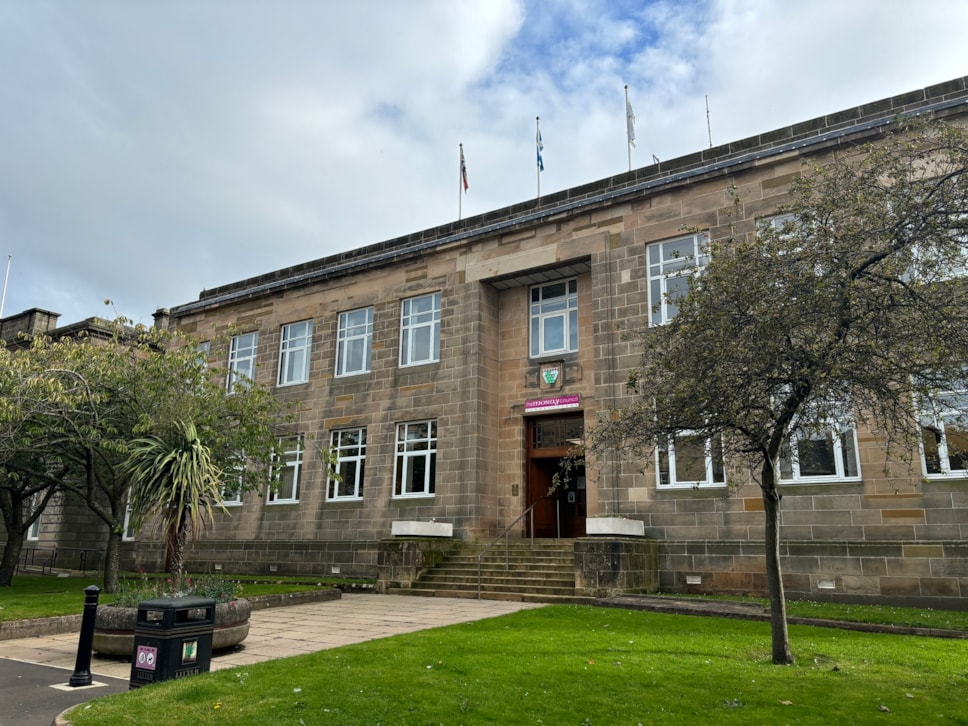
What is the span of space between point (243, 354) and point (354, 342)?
17.8 feet

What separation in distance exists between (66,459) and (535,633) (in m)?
14.4

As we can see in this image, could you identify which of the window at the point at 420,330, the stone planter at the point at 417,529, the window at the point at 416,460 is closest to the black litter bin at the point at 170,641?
the stone planter at the point at 417,529

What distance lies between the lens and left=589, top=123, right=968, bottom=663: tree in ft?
24.8

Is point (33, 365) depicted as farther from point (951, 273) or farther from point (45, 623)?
point (951, 273)

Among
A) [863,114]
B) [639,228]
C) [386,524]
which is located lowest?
[386,524]

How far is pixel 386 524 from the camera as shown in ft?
70.1

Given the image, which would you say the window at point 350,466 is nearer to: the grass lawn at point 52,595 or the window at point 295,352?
the grass lawn at point 52,595

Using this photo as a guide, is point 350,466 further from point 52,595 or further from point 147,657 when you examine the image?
point 147,657

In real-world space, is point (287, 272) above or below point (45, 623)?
above

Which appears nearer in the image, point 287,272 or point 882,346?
point 882,346

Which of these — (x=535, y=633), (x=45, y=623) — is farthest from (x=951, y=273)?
(x=45, y=623)

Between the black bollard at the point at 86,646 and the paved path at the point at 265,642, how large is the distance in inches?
7.1

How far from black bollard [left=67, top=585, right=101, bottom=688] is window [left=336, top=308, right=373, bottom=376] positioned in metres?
15.8

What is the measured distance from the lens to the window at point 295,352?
2550 cm
